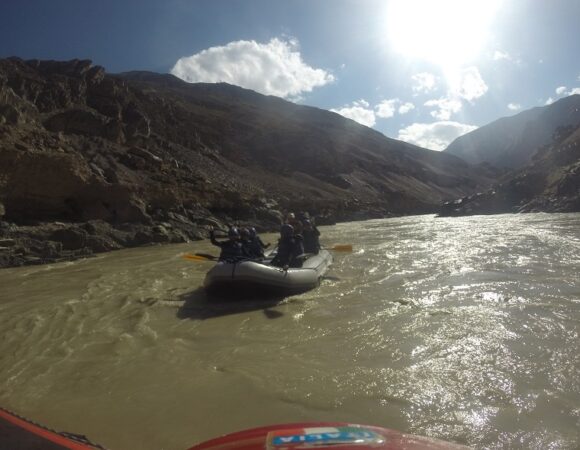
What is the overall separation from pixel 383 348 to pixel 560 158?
45761 millimetres

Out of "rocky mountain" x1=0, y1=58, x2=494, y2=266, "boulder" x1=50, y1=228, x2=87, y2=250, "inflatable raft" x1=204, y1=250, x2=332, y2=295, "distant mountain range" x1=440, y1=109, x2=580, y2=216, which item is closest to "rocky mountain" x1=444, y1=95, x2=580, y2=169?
"rocky mountain" x1=0, y1=58, x2=494, y2=266

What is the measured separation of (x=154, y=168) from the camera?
28.4 metres

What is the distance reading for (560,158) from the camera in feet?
139

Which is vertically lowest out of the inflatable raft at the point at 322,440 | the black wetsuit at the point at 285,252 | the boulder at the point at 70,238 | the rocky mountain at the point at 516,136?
the inflatable raft at the point at 322,440

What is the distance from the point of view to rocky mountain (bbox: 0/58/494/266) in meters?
16.4

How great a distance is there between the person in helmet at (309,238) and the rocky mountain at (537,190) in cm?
2821

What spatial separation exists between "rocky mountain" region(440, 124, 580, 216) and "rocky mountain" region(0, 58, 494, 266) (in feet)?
32.2

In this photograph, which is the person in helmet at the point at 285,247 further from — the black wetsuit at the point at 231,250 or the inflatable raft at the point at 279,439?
the inflatable raft at the point at 279,439

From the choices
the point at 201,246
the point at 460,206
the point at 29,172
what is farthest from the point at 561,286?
the point at 460,206

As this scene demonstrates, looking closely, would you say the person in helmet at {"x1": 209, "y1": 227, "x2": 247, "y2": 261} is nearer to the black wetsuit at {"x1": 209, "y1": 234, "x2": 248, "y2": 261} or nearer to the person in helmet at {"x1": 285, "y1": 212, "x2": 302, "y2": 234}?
the black wetsuit at {"x1": 209, "y1": 234, "x2": 248, "y2": 261}

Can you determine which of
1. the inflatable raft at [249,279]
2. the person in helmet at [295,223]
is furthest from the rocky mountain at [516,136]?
the inflatable raft at [249,279]

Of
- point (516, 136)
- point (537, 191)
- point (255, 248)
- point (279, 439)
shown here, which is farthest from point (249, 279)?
point (516, 136)

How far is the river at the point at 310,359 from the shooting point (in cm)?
321

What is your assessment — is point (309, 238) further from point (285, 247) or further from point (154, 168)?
point (154, 168)
